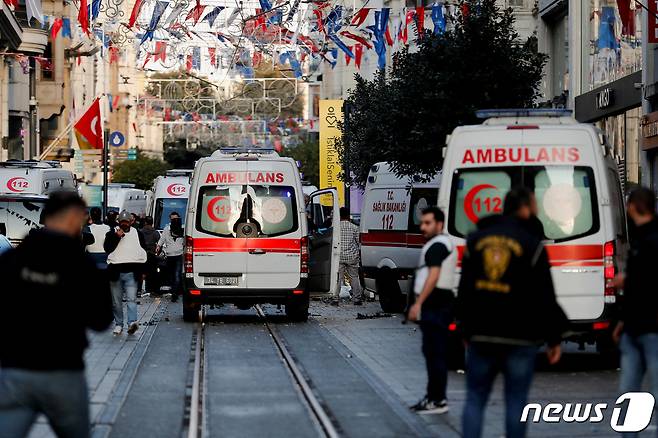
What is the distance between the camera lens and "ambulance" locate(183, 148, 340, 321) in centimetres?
2438

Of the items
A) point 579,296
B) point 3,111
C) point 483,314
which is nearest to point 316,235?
point 579,296

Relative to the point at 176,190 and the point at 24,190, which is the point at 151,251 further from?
the point at 176,190

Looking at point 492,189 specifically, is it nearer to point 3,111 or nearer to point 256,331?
point 256,331

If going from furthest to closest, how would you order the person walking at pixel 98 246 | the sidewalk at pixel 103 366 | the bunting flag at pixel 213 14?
1. the bunting flag at pixel 213 14
2. the person walking at pixel 98 246
3. the sidewalk at pixel 103 366

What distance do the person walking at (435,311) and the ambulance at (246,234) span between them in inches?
457

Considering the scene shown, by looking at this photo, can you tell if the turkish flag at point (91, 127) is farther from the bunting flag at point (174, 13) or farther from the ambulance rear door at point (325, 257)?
the ambulance rear door at point (325, 257)

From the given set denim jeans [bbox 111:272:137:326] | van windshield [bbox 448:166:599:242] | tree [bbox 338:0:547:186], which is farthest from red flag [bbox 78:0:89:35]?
van windshield [bbox 448:166:599:242]

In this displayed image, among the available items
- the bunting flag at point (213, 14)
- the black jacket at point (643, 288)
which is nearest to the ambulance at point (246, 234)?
the bunting flag at point (213, 14)

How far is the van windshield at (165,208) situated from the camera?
3934cm

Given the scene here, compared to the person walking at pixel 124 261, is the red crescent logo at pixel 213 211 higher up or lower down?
higher up

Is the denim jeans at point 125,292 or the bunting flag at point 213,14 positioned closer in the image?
the denim jeans at point 125,292

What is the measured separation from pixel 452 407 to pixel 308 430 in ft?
6.01

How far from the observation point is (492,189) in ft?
53.9

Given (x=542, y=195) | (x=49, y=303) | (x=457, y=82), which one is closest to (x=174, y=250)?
(x=457, y=82)
